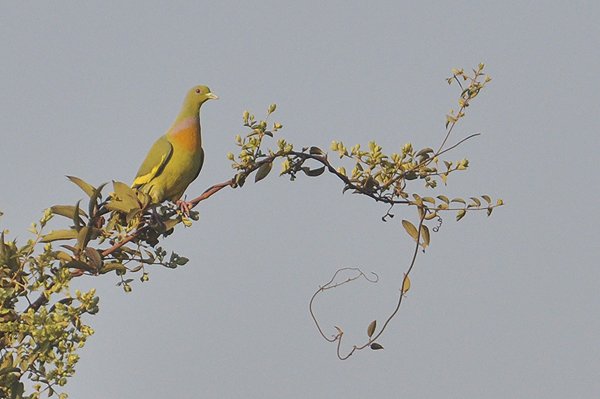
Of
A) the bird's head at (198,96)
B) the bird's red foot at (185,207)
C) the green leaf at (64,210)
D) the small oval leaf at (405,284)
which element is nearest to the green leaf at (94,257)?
the green leaf at (64,210)

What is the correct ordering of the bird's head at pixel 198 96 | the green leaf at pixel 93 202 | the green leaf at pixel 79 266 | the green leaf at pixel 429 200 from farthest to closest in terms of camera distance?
the bird's head at pixel 198 96 < the green leaf at pixel 429 200 < the green leaf at pixel 93 202 < the green leaf at pixel 79 266

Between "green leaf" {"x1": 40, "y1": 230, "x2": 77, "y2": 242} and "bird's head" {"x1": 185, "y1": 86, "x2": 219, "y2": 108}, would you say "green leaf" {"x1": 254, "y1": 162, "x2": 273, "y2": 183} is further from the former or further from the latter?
"bird's head" {"x1": 185, "y1": 86, "x2": 219, "y2": 108}

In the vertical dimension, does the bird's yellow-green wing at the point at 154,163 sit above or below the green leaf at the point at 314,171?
above

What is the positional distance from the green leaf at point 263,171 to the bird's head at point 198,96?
209cm

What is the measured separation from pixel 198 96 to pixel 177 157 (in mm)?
490

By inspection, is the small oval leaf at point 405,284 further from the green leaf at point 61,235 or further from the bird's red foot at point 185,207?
the green leaf at point 61,235

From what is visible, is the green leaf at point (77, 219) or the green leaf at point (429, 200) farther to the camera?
the green leaf at point (429, 200)

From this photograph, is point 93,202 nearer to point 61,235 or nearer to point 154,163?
point 61,235

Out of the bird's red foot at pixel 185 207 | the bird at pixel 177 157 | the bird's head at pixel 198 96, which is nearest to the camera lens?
the bird's red foot at pixel 185 207

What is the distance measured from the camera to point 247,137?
339 cm

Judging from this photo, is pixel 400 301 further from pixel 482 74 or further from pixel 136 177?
pixel 136 177

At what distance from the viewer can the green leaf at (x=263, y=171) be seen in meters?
3.37

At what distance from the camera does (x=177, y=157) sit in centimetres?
510

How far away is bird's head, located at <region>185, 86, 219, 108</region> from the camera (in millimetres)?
5367
